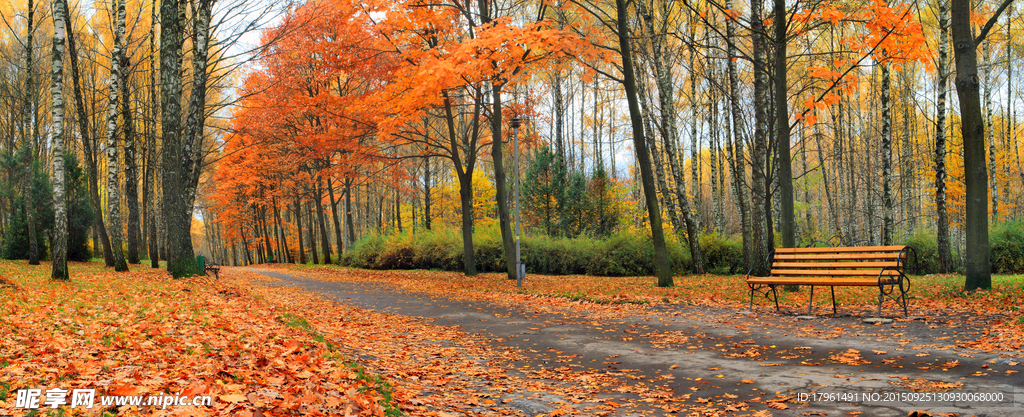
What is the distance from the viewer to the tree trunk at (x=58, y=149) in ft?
35.1

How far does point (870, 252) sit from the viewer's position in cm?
726

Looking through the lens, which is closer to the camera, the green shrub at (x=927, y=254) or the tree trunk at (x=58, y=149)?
the tree trunk at (x=58, y=149)

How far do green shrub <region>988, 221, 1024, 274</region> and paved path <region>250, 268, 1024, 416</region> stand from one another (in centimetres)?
1127

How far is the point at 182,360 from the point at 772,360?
15.8 feet

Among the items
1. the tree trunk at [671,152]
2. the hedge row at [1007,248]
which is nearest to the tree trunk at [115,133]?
the tree trunk at [671,152]

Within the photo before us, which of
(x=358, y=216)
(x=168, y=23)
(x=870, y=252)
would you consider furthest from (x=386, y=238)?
(x=358, y=216)

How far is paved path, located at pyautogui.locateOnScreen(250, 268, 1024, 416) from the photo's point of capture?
356cm

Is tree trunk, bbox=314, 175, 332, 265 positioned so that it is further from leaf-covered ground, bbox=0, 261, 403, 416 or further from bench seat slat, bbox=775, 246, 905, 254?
bench seat slat, bbox=775, 246, 905, 254

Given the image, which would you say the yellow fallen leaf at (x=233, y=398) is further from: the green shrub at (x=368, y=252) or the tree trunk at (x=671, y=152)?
the green shrub at (x=368, y=252)

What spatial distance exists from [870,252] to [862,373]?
3.69 meters

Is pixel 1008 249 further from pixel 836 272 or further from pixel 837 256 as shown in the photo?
pixel 836 272

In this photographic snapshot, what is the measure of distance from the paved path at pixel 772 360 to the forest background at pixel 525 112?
4047 millimetres

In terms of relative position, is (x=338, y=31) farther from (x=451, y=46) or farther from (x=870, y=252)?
(x=870, y=252)

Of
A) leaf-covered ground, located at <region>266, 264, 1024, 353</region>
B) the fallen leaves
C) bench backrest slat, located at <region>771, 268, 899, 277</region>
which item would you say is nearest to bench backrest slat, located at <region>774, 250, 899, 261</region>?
bench backrest slat, located at <region>771, 268, 899, 277</region>
